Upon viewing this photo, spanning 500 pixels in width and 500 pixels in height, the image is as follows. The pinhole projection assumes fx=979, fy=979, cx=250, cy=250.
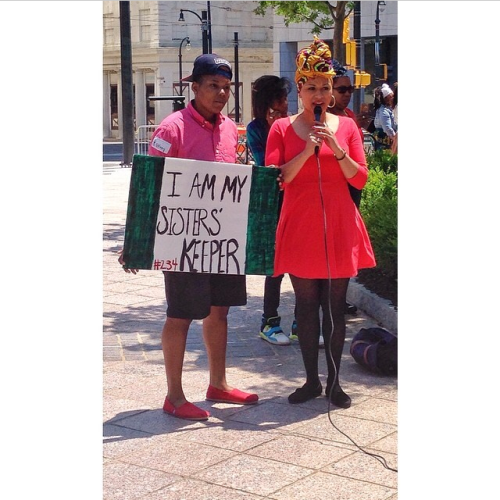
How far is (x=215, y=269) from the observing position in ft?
17.1

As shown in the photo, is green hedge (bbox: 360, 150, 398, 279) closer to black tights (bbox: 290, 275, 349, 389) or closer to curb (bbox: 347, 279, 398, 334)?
curb (bbox: 347, 279, 398, 334)

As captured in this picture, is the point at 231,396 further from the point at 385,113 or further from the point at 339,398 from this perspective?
the point at 385,113

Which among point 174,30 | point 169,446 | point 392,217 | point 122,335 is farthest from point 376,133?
point 174,30

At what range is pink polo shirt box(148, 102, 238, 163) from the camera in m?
5.14

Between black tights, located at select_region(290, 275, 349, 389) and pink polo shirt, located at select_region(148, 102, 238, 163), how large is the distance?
0.89 meters

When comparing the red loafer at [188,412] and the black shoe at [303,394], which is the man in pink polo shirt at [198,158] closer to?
the red loafer at [188,412]

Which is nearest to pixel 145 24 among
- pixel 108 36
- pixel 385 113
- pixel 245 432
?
pixel 108 36

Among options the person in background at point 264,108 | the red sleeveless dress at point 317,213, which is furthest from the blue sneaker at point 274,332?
the red sleeveless dress at point 317,213

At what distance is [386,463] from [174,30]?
52.3m

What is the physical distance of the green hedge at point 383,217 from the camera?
7.88 m

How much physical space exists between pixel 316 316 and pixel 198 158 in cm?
116

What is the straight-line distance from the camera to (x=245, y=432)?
5.10 meters

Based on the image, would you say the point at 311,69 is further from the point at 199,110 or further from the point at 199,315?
the point at 199,315

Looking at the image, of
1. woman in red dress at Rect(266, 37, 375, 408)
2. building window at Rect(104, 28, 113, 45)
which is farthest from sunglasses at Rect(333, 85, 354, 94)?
building window at Rect(104, 28, 113, 45)
